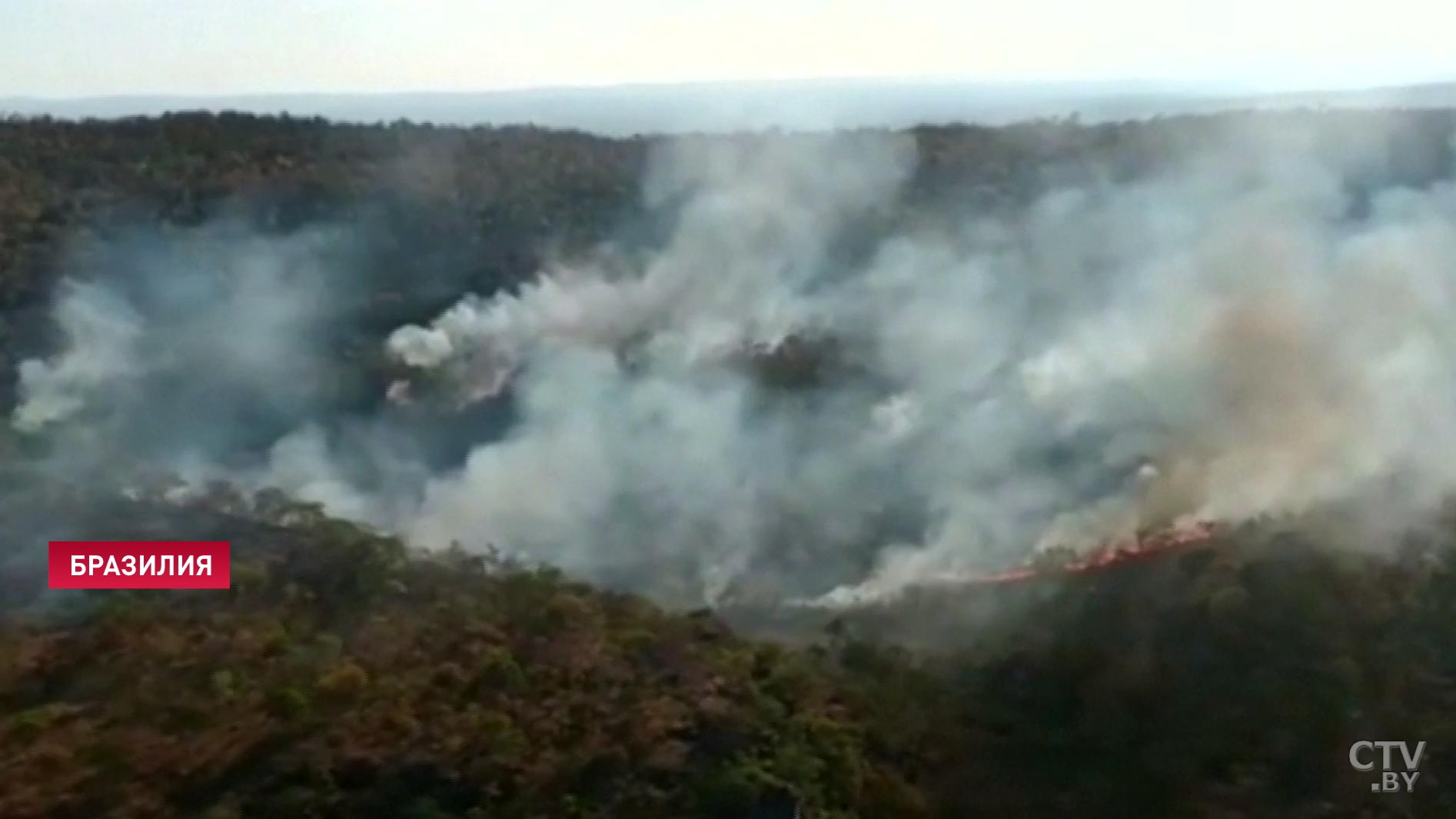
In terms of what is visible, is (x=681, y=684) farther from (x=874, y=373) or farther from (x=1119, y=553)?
(x=874, y=373)

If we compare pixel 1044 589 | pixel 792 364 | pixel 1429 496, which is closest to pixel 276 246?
pixel 792 364

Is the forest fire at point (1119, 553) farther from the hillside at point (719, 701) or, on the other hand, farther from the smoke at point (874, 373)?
the hillside at point (719, 701)

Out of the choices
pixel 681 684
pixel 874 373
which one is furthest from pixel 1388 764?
pixel 874 373

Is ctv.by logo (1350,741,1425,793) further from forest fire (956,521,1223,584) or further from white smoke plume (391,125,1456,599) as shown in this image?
white smoke plume (391,125,1456,599)

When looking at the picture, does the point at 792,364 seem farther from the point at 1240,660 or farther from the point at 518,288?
the point at 1240,660

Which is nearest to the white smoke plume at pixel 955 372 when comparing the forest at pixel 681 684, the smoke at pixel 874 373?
the smoke at pixel 874 373
